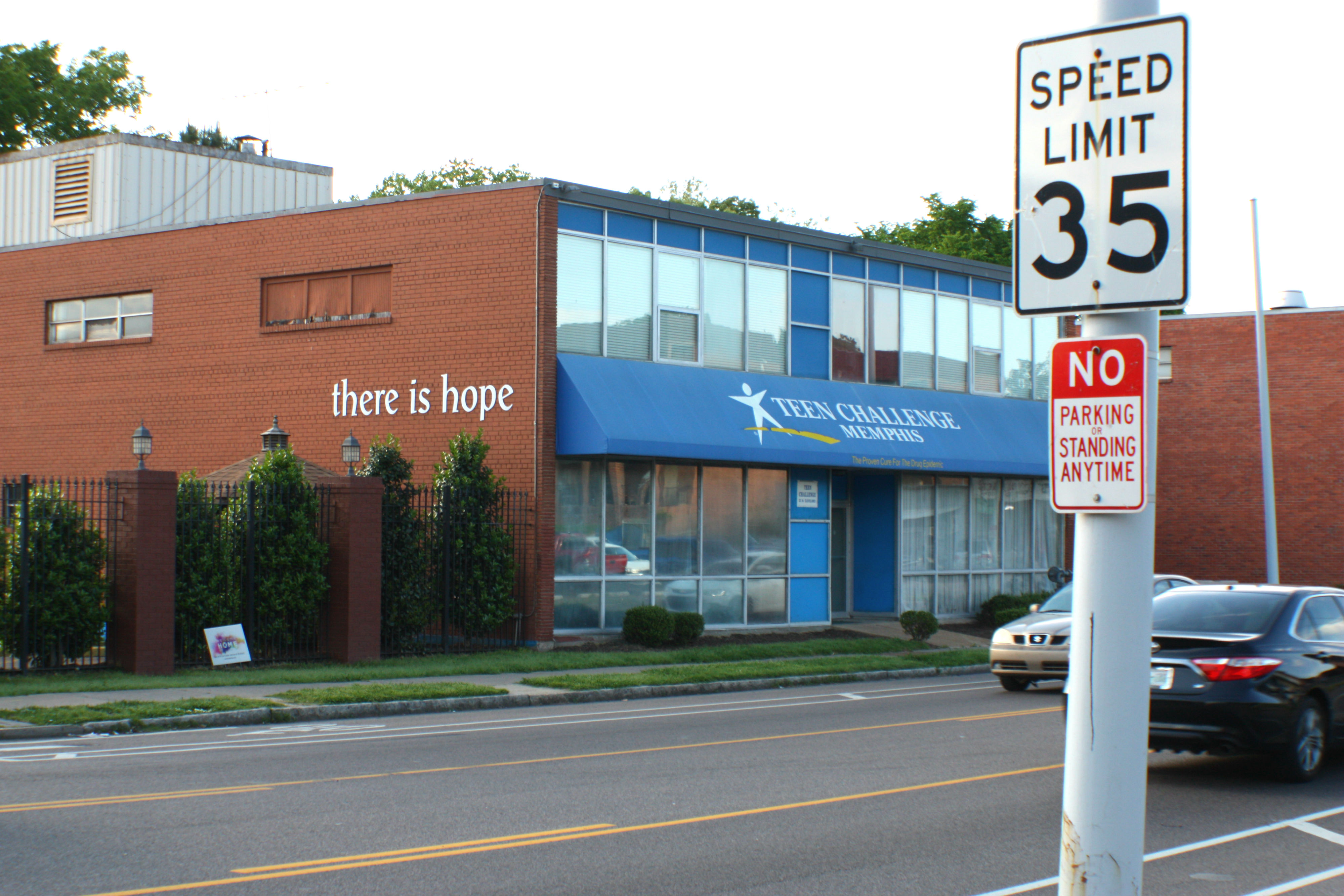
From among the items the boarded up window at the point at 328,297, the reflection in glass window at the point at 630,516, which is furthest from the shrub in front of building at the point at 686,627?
the boarded up window at the point at 328,297

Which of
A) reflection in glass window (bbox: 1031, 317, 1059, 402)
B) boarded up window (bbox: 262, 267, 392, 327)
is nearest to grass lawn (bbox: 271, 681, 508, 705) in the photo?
boarded up window (bbox: 262, 267, 392, 327)

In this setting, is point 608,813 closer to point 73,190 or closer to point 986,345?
point 986,345

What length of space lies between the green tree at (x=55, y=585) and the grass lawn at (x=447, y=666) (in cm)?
47

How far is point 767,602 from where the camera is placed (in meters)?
25.7

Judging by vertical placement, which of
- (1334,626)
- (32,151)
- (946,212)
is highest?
(946,212)

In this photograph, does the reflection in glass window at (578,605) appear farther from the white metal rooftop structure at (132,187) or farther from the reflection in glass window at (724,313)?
the white metal rooftop structure at (132,187)

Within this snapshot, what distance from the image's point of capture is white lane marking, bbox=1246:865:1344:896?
281 inches

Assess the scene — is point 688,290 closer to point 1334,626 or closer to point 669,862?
point 1334,626

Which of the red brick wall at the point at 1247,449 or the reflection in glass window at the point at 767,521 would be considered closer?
the reflection in glass window at the point at 767,521

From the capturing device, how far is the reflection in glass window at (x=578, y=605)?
73.4ft

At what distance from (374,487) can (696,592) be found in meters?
7.13

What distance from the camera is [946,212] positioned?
6219 cm

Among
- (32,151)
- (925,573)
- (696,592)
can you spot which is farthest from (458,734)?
(32,151)

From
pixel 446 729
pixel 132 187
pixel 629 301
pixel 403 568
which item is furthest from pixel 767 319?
pixel 132 187
